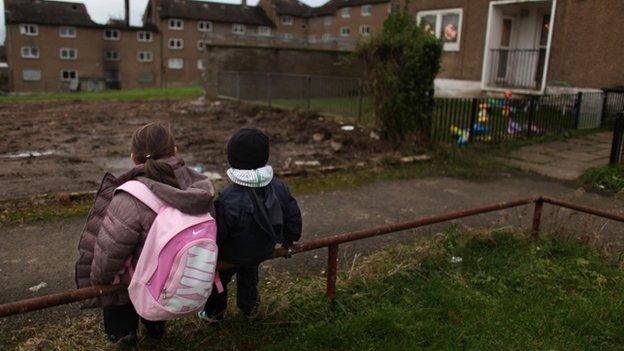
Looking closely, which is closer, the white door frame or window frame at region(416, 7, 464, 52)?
the white door frame

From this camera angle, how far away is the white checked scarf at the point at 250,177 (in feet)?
9.89

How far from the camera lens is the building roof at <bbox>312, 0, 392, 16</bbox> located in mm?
61344

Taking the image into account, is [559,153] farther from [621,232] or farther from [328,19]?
[328,19]

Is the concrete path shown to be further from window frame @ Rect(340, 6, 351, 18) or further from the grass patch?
window frame @ Rect(340, 6, 351, 18)

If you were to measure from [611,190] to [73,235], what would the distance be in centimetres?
809

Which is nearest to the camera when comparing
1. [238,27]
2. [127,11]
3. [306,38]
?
[306,38]

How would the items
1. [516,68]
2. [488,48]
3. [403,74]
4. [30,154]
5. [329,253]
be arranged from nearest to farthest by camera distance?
[329,253] → [30,154] → [403,74] → [488,48] → [516,68]

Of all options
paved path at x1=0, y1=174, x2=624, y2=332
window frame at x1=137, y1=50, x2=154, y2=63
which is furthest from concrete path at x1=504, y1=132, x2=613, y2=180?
window frame at x1=137, y1=50, x2=154, y2=63

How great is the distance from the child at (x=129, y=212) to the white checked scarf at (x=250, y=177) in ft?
0.62

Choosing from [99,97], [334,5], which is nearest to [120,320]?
[99,97]

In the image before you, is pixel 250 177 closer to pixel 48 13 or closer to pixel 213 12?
pixel 48 13

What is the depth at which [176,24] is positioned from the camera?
195 ft

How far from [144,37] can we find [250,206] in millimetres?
60909

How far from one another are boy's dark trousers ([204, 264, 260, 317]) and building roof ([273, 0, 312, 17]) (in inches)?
2586
